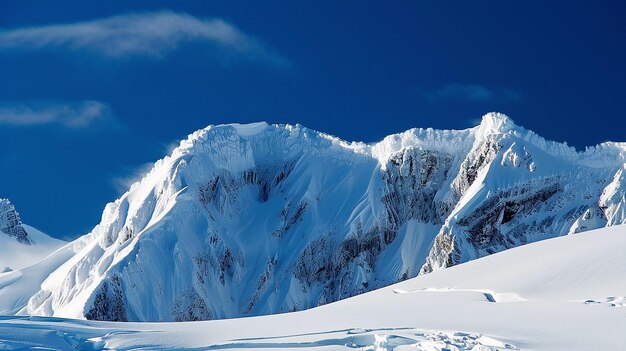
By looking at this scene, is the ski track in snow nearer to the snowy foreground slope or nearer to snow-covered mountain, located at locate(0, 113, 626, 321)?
the snowy foreground slope

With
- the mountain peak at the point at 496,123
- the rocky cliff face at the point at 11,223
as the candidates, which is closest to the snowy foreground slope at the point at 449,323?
the mountain peak at the point at 496,123

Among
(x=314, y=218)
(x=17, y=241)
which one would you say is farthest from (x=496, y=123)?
(x=17, y=241)

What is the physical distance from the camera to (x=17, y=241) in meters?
173

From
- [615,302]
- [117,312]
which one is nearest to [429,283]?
[615,302]

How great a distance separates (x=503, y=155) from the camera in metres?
99.8

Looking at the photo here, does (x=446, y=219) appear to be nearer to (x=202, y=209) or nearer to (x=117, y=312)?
(x=202, y=209)

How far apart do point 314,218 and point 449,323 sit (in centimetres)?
8391

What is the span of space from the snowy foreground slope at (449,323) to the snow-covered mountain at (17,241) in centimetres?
14870

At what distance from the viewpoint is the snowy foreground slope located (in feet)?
61.0

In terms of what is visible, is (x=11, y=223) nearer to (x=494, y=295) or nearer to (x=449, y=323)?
(x=494, y=295)

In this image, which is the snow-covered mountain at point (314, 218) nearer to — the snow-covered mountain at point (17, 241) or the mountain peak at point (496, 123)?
the mountain peak at point (496, 123)

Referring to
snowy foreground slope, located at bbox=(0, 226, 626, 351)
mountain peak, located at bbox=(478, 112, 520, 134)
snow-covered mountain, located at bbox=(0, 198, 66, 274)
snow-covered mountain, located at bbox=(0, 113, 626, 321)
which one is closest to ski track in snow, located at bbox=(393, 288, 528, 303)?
snowy foreground slope, located at bbox=(0, 226, 626, 351)

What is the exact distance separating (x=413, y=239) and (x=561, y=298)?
8123 cm

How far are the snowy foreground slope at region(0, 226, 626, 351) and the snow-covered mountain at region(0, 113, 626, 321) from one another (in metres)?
65.0
